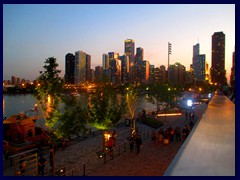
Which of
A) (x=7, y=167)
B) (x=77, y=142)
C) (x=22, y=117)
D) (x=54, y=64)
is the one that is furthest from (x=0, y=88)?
(x=22, y=117)

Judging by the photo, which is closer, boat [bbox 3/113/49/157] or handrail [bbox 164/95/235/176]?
handrail [bbox 164/95/235/176]

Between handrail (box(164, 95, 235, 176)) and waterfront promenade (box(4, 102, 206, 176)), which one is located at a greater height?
handrail (box(164, 95, 235, 176))

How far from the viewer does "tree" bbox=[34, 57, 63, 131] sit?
12.3 meters

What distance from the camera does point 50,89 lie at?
1230 cm

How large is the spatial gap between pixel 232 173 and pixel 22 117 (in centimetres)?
1785

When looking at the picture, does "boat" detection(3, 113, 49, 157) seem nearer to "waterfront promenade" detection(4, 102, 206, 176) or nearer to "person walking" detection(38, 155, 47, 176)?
"waterfront promenade" detection(4, 102, 206, 176)

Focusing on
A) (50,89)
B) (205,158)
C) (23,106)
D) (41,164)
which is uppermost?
(50,89)

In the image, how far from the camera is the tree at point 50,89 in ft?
40.4

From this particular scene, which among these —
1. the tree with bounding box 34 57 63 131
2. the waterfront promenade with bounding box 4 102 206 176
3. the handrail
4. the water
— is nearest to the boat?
the waterfront promenade with bounding box 4 102 206 176

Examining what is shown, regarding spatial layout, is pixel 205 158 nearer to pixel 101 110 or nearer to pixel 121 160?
pixel 121 160

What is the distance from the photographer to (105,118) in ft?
51.6

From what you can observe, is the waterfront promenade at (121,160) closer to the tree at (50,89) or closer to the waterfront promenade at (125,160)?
the waterfront promenade at (125,160)

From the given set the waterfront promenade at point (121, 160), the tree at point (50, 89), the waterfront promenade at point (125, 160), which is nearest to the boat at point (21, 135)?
the waterfront promenade at point (121, 160)

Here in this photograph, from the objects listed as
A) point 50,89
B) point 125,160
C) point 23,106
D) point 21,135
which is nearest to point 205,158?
point 125,160
